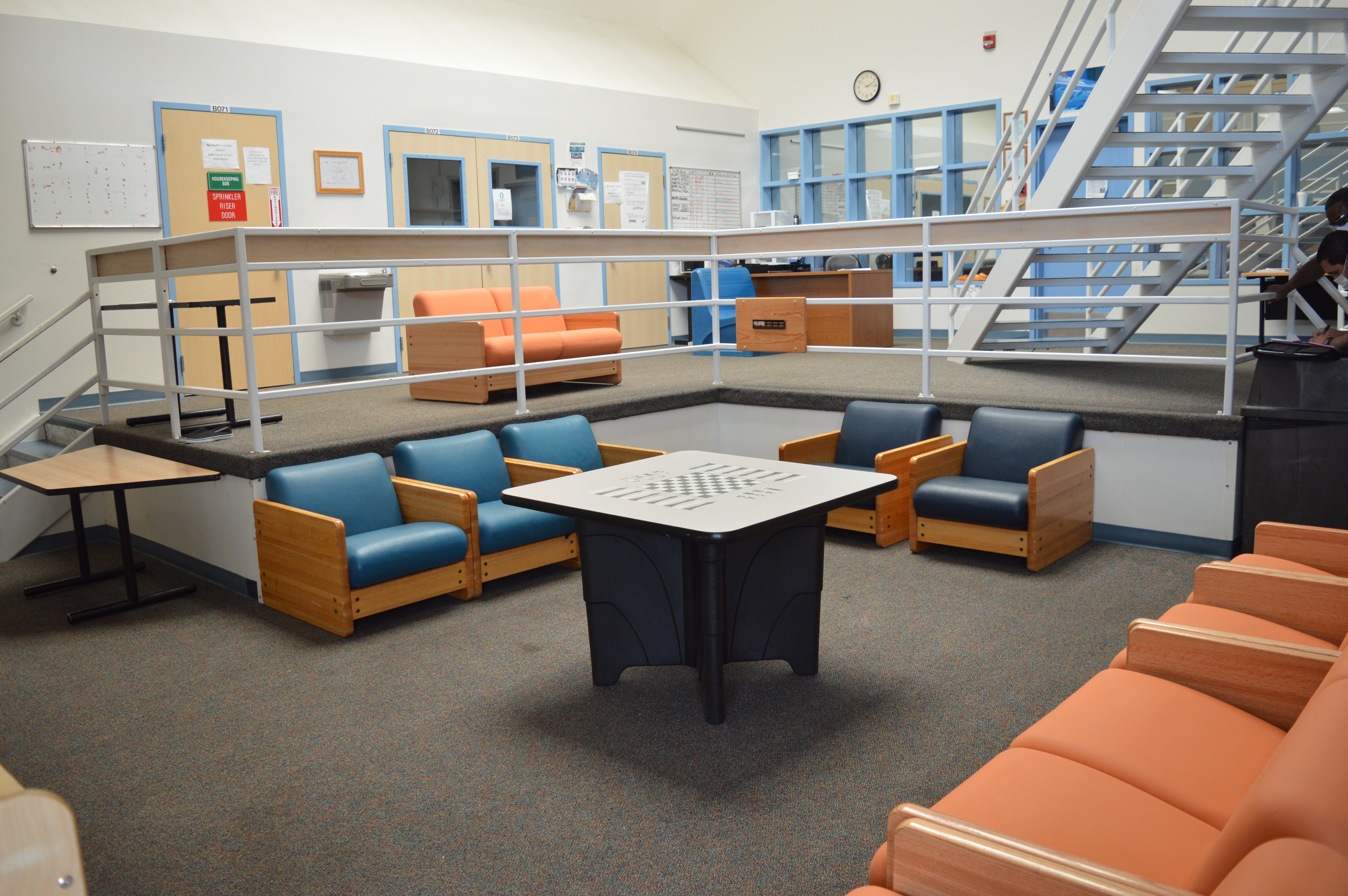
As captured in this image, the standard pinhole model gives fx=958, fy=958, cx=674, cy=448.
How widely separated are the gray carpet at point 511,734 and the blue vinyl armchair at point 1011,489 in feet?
0.55

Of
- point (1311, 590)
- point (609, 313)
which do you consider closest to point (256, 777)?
point (1311, 590)

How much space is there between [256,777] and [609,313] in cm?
493

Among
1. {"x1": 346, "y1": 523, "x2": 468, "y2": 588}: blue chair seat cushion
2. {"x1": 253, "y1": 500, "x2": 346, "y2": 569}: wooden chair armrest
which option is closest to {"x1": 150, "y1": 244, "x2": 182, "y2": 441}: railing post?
{"x1": 253, "y1": 500, "x2": 346, "y2": 569}: wooden chair armrest

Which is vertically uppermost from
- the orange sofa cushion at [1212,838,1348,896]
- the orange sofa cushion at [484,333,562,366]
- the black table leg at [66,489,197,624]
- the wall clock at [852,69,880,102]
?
the wall clock at [852,69,880,102]

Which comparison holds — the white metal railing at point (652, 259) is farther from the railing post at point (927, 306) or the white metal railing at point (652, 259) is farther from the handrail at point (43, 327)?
the handrail at point (43, 327)

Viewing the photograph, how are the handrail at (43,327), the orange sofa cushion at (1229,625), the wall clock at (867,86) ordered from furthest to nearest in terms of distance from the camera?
1. the wall clock at (867,86)
2. the handrail at (43,327)
3. the orange sofa cushion at (1229,625)

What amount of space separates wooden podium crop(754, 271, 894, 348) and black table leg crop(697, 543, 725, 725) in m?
5.02

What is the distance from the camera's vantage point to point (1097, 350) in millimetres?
6898

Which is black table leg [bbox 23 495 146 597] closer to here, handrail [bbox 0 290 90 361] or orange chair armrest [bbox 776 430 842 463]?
handrail [bbox 0 290 90 361]

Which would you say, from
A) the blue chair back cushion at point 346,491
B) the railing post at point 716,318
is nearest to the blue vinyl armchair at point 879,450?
the railing post at point 716,318

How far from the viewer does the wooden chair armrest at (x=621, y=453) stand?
4.69m

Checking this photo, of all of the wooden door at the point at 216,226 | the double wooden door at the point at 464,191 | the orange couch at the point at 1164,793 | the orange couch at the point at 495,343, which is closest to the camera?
the orange couch at the point at 1164,793

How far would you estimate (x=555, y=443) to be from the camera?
4.69m

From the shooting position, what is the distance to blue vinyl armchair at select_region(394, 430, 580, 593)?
13.3 feet
